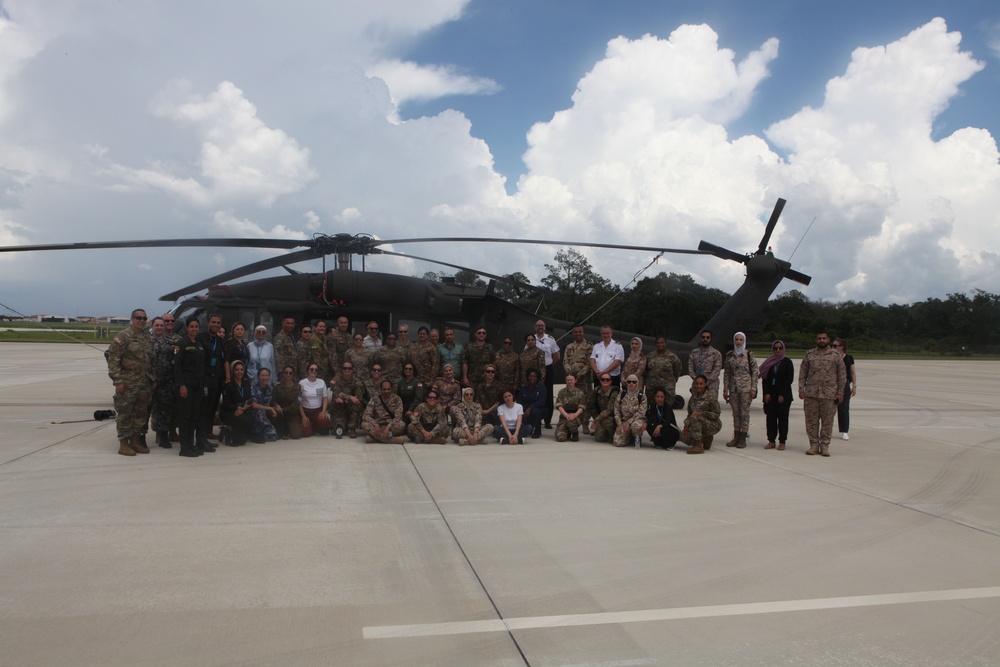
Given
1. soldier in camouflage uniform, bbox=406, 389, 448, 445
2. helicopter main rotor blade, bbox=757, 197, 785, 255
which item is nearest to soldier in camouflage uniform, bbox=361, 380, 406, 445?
soldier in camouflage uniform, bbox=406, 389, 448, 445

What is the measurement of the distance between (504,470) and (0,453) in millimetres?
5179

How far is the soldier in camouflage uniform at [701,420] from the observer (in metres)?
7.87

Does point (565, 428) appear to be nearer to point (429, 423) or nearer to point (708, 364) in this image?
point (429, 423)

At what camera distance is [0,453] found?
22.7ft

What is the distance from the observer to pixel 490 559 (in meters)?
4.02

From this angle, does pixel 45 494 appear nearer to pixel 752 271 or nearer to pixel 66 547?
pixel 66 547

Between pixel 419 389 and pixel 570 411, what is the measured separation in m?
1.95

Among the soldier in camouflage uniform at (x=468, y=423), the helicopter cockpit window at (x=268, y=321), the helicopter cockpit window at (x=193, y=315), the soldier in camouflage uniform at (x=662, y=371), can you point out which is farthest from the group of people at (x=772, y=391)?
the helicopter cockpit window at (x=193, y=315)

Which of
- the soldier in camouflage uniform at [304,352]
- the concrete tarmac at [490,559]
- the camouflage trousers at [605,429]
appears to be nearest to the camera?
the concrete tarmac at [490,559]

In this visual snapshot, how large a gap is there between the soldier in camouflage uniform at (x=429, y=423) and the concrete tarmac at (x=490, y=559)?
2.09ft

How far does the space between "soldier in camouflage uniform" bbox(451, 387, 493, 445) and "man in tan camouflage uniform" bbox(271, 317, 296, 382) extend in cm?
216

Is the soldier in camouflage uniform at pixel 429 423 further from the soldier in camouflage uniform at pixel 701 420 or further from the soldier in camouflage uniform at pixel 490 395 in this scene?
the soldier in camouflage uniform at pixel 701 420

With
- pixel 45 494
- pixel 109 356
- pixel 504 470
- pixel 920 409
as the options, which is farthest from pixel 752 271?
pixel 45 494

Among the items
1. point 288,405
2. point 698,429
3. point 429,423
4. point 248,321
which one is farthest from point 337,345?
point 698,429
